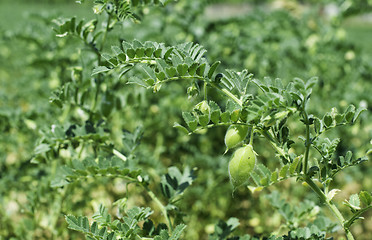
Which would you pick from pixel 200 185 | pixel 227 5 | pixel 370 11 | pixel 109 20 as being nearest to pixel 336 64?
pixel 370 11

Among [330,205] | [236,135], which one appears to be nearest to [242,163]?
[236,135]

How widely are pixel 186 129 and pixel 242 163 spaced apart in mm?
135

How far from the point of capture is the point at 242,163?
788mm

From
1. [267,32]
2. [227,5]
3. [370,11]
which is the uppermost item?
[370,11]

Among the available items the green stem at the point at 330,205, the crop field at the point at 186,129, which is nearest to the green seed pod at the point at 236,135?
the crop field at the point at 186,129

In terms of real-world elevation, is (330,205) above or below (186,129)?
below

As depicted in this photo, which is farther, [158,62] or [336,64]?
[336,64]

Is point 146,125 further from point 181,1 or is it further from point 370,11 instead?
point 370,11

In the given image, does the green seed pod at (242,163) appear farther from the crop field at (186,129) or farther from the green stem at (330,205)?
the green stem at (330,205)

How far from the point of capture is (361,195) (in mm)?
776

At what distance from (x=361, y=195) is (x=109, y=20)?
0.73 m

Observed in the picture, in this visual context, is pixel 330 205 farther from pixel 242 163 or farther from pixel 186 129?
pixel 186 129

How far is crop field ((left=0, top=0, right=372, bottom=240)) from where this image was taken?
80 cm

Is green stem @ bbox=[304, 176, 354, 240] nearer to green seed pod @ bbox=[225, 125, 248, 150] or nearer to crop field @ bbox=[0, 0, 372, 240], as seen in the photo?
crop field @ bbox=[0, 0, 372, 240]
